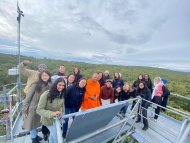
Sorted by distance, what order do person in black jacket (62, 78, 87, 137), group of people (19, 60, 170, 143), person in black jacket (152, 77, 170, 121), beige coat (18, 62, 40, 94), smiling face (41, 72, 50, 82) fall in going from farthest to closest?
person in black jacket (152, 77, 170, 121)
beige coat (18, 62, 40, 94)
person in black jacket (62, 78, 87, 137)
smiling face (41, 72, 50, 82)
group of people (19, 60, 170, 143)

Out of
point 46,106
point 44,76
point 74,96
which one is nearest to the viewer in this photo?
point 46,106

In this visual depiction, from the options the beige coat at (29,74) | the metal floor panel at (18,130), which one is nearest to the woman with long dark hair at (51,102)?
the beige coat at (29,74)

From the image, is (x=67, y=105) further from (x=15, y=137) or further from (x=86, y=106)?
(x=15, y=137)

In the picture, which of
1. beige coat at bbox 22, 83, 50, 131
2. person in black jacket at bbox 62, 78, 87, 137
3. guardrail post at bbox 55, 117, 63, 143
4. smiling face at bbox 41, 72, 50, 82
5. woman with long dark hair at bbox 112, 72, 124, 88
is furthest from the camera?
woman with long dark hair at bbox 112, 72, 124, 88

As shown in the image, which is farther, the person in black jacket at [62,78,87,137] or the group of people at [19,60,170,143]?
the person in black jacket at [62,78,87,137]

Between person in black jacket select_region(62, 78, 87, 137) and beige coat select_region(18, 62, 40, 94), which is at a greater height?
beige coat select_region(18, 62, 40, 94)

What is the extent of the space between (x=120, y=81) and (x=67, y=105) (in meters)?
2.65

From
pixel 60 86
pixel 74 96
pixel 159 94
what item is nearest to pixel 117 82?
pixel 159 94

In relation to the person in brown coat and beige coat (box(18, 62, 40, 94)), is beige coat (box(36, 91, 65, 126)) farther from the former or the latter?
beige coat (box(18, 62, 40, 94))

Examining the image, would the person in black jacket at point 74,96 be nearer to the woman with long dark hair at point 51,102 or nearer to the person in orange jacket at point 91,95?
the person in orange jacket at point 91,95

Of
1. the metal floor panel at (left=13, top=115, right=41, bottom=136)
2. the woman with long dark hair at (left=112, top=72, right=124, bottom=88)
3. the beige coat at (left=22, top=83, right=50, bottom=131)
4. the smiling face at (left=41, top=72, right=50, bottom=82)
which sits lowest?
the metal floor panel at (left=13, top=115, right=41, bottom=136)

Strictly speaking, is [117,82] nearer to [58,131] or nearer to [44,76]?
[44,76]

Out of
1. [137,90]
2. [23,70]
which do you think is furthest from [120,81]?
[23,70]

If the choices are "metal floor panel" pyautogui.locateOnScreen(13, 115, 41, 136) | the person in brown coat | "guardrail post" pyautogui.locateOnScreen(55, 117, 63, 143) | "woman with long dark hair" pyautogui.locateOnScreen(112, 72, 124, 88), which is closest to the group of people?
the person in brown coat
